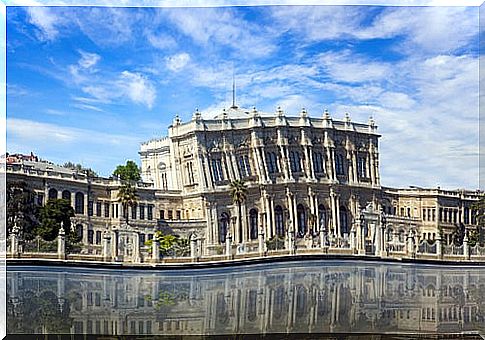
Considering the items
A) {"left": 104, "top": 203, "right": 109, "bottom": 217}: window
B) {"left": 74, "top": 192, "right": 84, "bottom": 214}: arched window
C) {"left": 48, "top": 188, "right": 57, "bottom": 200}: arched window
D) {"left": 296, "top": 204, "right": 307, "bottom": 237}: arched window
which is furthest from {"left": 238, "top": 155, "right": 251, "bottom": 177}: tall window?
{"left": 48, "top": 188, "right": 57, "bottom": 200}: arched window

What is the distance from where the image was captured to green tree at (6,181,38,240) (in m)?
12.1

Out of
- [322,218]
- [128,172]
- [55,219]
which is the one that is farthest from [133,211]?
[322,218]

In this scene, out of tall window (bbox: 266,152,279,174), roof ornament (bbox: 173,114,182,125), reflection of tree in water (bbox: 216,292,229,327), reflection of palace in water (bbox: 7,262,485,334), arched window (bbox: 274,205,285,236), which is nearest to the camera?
reflection of palace in water (bbox: 7,262,485,334)

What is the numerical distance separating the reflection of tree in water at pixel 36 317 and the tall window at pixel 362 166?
190 inches

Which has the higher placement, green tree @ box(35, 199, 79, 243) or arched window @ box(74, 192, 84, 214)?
arched window @ box(74, 192, 84, 214)

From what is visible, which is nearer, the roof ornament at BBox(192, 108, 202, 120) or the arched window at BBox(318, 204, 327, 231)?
the roof ornament at BBox(192, 108, 202, 120)

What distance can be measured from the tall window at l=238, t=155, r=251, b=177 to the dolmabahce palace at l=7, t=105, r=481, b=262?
0.05 ft

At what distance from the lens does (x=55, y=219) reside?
12516 mm

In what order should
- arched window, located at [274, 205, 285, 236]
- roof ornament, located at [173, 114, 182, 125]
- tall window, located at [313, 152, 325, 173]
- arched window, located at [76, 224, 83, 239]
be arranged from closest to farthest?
1. roof ornament, located at [173, 114, 182, 125]
2. arched window, located at [76, 224, 83, 239]
3. arched window, located at [274, 205, 285, 236]
4. tall window, located at [313, 152, 325, 173]

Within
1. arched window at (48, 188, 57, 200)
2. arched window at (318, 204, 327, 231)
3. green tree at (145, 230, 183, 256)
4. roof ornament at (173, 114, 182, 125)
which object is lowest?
green tree at (145, 230, 183, 256)

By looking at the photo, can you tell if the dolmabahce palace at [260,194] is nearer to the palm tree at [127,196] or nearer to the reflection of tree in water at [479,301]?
the palm tree at [127,196]

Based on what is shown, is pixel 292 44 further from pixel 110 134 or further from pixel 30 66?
pixel 30 66

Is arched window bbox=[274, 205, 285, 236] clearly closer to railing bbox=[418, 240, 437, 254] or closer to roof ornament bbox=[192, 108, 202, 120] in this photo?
roof ornament bbox=[192, 108, 202, 120]

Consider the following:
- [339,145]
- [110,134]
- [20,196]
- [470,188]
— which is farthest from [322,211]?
[20,196]
